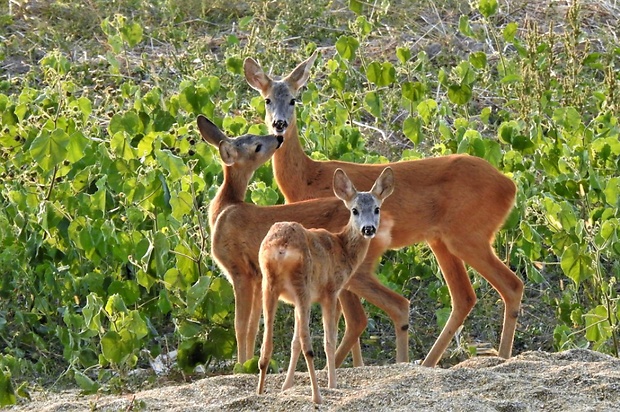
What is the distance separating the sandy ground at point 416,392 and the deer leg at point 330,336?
4.1 inches

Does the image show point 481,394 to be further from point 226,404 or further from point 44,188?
point 44,188

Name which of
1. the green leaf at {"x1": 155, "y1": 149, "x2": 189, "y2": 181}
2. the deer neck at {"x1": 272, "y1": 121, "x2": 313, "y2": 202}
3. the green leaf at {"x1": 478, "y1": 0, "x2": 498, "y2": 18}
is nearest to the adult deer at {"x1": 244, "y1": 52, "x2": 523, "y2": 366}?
the deer neck at {"x1": 272, "y1": 121, "x2": 313, "y2": 202}

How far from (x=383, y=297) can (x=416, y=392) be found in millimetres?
1863

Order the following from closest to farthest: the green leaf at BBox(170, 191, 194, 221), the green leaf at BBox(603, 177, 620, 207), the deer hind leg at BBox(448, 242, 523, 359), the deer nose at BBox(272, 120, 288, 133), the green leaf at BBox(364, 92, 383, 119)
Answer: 1. the deer hind leg at BBox(448, 242, 523, 359)
2. the green leaf at BBox(170, 191, 194, 221)
3. the deer nose at BBox(272, 120, 288, 133)
4. the green leaf at BBox(603, 177, 620, 207)
5. the green leaf at BBox(364, 92, 383, 119)

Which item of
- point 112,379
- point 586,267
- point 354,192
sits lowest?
point 112,379

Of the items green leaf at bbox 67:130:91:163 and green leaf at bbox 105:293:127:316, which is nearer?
green leaf at bbox 105:293:127:316

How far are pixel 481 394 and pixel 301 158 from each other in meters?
3.01

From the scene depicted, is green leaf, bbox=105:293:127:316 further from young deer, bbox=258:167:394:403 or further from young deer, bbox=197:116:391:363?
young deer, bbox=258:167:394:403

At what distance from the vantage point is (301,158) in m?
10.1

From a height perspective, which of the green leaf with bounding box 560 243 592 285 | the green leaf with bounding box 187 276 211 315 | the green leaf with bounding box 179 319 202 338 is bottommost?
the green leaf with bounding box 179 319 202 338

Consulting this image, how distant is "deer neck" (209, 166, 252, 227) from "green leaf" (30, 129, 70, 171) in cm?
125

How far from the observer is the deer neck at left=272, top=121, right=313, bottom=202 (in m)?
10.1

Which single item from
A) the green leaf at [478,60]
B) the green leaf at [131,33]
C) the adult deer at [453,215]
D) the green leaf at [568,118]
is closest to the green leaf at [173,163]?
the adult deer at [453,215]

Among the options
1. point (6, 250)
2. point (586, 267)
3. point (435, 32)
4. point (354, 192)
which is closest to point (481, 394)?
point (354, 192)
